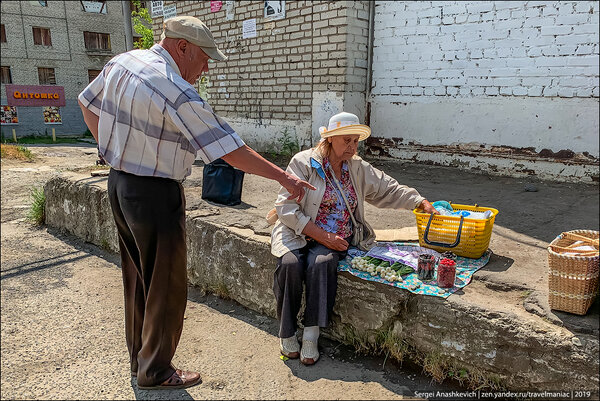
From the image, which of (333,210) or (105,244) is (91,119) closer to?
(333,210)

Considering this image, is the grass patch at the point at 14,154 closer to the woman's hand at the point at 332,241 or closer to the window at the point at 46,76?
the woman's hand at the point at 332,241

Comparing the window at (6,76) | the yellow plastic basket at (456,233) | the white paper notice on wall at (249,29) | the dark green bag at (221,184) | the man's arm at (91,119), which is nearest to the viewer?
the man's arm at (91,119)

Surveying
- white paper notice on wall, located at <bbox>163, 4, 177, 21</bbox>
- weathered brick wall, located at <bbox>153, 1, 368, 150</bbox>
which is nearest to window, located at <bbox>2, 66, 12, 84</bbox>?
white paper notice on wall, located at <bbox>163, 4, 177, 21</bbox>

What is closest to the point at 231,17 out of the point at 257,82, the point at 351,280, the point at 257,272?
the point at 257,82

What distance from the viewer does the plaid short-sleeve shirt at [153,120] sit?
6.52 feet

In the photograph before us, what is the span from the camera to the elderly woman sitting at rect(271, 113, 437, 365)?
2.70 metres

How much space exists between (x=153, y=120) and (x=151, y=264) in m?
0.73

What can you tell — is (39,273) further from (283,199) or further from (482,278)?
(482,278)

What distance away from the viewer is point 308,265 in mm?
2707

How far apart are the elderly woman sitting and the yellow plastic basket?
102 millimetres

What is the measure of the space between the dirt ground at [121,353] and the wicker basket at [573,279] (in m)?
0.75

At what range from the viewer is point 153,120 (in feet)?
6.64

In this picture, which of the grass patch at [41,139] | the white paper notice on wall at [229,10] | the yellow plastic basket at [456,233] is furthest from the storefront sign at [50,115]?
the yellow plastic basket at [456,233]

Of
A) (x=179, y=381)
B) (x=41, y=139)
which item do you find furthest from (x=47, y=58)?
(x=179, y=381)
